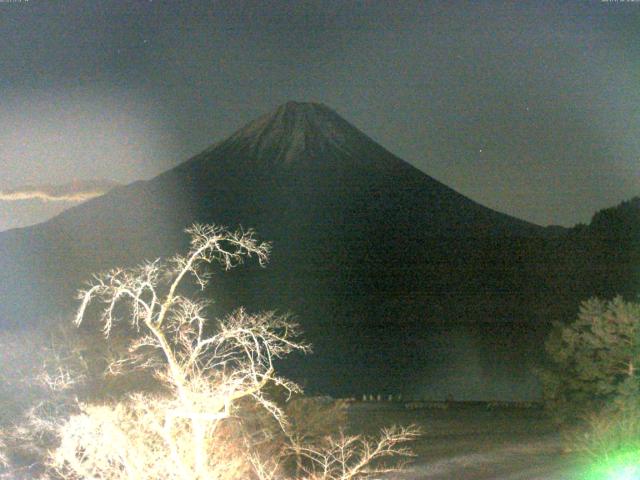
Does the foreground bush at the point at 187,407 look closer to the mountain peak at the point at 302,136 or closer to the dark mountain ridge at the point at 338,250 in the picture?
the dark mountain ridge at the point at 338,250

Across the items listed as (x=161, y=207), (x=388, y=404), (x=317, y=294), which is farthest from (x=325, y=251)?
(x=388, y=404)

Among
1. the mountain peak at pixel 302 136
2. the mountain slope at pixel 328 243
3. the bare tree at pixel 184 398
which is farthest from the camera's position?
the mountain peak at pixel 302 136

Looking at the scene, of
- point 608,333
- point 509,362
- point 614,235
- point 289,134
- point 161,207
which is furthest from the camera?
point 289,134

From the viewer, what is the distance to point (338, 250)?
9169cm

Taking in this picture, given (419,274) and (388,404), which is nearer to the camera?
(388,404)

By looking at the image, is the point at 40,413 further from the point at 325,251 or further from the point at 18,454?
the point at 325,251

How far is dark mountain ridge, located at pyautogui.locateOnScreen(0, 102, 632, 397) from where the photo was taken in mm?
66438

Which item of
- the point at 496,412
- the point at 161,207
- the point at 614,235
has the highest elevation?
the point at 161,207

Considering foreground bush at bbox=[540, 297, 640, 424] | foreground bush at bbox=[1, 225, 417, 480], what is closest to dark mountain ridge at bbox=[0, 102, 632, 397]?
foreground bush at bbox=[540, 297, 640, 424]

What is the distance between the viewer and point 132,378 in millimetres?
15469

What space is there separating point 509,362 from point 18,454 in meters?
46.0

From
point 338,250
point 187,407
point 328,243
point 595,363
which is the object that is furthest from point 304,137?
point 187,407

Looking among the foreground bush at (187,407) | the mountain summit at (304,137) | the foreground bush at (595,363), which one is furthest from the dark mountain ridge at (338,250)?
the foreground bush at (187,407)

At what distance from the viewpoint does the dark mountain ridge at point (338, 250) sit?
2616 inches
